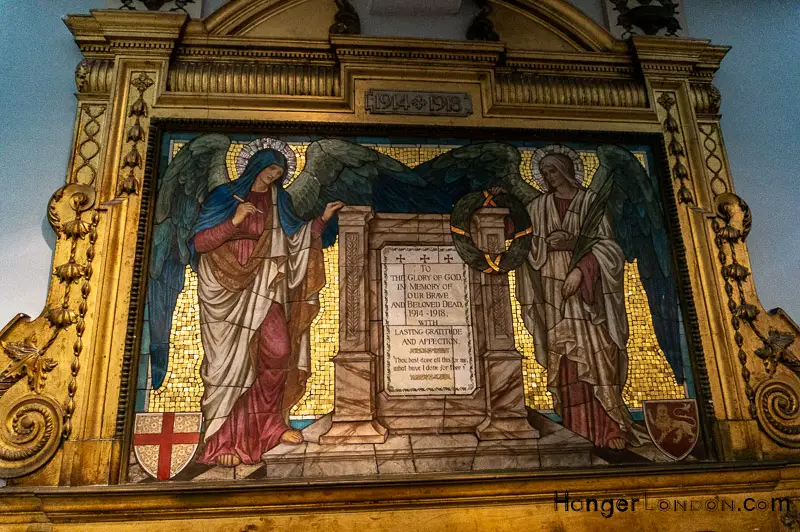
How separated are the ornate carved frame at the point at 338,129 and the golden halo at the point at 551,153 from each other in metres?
0.12

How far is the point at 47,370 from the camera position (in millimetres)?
3932

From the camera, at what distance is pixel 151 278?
423cm

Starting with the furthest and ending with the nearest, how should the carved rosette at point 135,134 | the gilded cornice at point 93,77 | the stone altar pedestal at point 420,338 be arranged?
the gilded cornice at point 93,77, the carved rosette at point 135,134, the stone altar pedestal at point 420,338

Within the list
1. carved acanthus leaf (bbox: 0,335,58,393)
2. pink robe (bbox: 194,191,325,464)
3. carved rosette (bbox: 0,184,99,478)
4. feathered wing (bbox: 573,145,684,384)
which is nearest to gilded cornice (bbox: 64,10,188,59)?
carved rosette (bbox: 0,184,99,478)

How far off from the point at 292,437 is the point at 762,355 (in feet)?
9.77

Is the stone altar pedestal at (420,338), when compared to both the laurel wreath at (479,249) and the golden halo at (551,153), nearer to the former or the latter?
→ the laurel wreath at (479,249)

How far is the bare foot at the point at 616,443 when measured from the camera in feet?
13.6

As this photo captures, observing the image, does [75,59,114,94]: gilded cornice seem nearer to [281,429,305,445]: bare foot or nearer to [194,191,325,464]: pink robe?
[194,191,325,464]: pink robe

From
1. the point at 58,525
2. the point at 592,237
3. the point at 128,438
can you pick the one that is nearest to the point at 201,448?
the point at 128,438

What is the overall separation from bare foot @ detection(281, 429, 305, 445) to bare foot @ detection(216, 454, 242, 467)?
0.89ft

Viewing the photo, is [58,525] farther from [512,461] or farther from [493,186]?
[493,186]

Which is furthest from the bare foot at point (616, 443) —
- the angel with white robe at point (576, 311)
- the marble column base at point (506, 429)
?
the marble column base at point (506, 429)

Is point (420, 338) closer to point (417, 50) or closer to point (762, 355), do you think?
point (417, 50)

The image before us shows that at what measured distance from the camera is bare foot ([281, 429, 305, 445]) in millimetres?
3969
